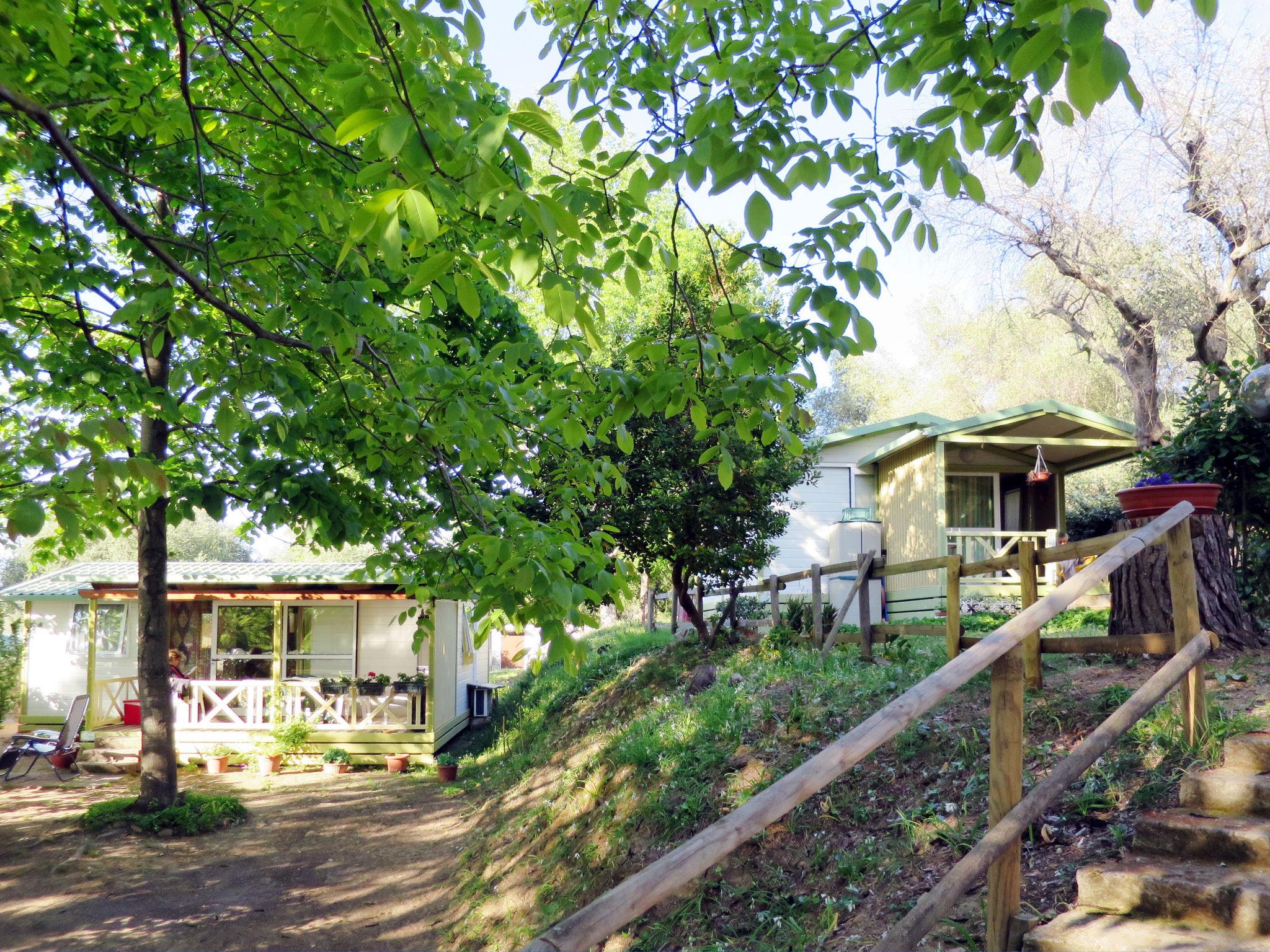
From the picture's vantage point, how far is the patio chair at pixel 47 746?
1452 centimetres

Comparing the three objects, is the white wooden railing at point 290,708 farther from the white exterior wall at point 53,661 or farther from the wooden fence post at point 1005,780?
the wooden fence post at point 1005,780

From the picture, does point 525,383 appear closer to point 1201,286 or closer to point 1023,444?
point 1023,444

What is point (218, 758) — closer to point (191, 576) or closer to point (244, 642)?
point (191, 576)

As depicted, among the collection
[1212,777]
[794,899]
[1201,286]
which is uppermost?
[1201,286]

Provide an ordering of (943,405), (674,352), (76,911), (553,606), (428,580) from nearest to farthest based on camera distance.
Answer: (553,606)
(674,352)
(428,580)
(76,911)
(943,405)

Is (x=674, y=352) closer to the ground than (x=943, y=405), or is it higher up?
closer to the ground

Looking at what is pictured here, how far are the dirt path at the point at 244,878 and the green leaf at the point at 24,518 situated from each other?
22.6 feet

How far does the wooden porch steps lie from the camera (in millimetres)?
2879

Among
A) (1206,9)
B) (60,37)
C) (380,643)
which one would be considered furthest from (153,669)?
(1206,9)

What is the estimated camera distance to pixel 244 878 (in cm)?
1002

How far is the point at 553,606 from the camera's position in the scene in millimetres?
4145

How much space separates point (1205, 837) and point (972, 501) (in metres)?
16.2

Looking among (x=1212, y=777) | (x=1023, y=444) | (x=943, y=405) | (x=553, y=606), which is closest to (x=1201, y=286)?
(x=1023, y=444)

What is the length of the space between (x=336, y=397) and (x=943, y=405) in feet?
132
